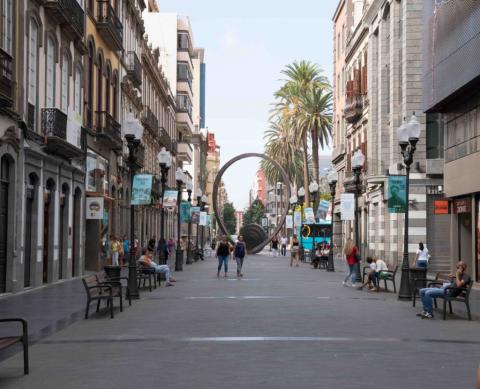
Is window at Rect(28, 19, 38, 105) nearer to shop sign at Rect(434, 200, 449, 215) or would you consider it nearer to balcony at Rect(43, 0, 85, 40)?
balcony at Rect(43, 0, 85, 40)

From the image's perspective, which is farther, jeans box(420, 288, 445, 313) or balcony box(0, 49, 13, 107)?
balcony box(0, 49, 13, 107)

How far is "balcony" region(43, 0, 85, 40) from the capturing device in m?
27.7

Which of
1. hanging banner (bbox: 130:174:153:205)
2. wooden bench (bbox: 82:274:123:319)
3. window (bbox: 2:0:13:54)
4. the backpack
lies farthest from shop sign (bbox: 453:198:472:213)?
window (bbox: 2:0:13:54)

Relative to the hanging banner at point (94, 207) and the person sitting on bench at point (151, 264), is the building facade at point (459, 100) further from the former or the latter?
the hanging banner at point (94, 207)

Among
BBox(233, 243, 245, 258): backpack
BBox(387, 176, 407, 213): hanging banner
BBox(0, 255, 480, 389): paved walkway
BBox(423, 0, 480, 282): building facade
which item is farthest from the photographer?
BBox(233, 243, 245, 258): backpack

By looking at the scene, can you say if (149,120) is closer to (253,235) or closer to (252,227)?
(252,227)

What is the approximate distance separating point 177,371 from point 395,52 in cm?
3790

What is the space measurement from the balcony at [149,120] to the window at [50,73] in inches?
1150

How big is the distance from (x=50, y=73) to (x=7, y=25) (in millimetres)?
5554

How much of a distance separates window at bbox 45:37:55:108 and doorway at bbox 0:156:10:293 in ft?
17.8

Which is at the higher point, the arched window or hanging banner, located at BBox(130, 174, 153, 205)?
the arched window

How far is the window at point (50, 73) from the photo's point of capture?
2884 centimetres

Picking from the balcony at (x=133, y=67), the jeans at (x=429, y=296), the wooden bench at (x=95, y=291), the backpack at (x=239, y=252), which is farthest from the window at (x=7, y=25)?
the balcony at (x=133, y=67)

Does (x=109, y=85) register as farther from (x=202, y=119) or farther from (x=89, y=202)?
(x=202, y=119)
